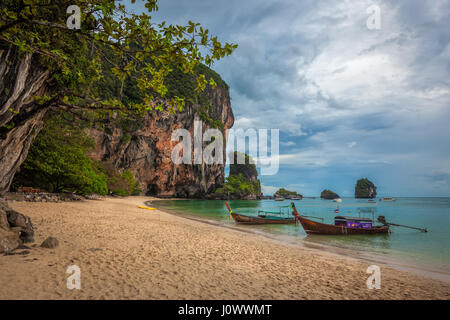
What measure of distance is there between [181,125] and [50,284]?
54.9m

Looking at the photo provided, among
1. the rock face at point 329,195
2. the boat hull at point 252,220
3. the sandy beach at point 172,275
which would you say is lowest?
the rock face at point 329,195

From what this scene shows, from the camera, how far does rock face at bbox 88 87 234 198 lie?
44.7 m

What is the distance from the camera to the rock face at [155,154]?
1758 inches

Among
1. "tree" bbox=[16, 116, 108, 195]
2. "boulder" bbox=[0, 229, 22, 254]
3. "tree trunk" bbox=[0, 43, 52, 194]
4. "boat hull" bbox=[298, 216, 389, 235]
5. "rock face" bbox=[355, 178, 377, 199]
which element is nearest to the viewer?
"boulder" bbox=[0, 229, 22, 254]

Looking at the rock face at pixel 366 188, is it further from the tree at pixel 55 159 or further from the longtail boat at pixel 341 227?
the tree at pixel 55 159

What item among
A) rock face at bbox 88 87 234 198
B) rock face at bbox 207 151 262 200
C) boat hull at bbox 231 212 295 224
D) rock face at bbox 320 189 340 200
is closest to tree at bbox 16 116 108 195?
boat hull at bbox 231 212 295 224

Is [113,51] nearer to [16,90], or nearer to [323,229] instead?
[16,90]

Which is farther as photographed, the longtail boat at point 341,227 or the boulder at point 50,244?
the longtail boat at point 341,227

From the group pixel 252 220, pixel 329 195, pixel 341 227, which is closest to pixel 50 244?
pixel 341 227

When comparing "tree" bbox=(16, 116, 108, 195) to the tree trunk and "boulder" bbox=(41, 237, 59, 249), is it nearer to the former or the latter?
the tree trunk

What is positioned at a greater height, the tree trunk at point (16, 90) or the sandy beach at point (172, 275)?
the tree trunk at point (16, 90)

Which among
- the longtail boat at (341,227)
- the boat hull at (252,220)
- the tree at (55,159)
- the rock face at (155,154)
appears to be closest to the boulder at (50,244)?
the tree at (55,159)
